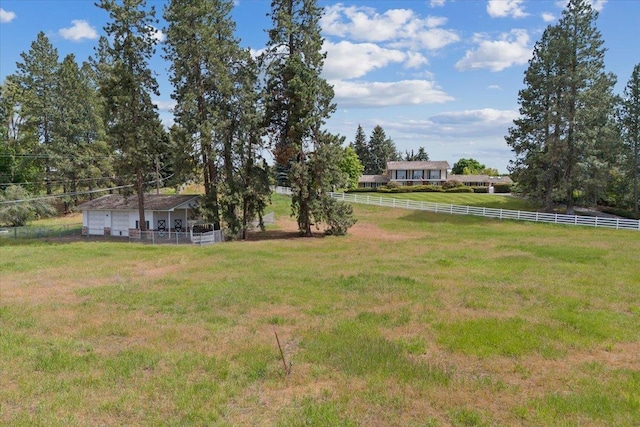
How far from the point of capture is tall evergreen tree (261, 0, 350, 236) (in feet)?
105

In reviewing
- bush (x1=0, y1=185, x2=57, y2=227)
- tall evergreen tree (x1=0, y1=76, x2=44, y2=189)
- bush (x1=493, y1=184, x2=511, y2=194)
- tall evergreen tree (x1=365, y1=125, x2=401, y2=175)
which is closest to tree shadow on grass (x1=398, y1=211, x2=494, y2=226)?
bush (x1=493, y1=184, x2=511, y2=194)

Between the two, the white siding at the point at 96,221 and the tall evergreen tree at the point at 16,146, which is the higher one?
the tall evergreen tree at the point at 16,146

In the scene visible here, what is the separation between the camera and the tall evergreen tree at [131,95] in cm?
3144

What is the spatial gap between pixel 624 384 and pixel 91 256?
25.6m

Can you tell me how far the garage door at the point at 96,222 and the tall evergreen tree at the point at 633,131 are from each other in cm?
4752

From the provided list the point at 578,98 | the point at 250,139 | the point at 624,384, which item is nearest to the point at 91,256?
the point at 250,139

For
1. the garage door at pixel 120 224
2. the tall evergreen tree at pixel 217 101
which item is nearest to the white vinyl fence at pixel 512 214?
the tall evergreen tree at pixel 217 101

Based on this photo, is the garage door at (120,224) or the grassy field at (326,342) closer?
the grassy field at (326,342)

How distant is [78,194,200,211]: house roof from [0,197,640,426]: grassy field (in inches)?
463

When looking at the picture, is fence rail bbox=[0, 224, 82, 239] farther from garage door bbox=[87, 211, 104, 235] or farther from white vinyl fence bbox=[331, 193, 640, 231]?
white vinyl fence bbox=[331, 193, 640, 231]

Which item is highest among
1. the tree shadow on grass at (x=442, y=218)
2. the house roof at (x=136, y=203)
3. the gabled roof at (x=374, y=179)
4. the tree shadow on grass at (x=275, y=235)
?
the gabled roof at (x=374, y=179)

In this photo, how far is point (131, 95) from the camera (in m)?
32.3

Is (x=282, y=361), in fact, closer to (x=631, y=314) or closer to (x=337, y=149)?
(x=631, y=314)

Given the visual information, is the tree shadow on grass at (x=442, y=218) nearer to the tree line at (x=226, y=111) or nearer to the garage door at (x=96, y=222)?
the tree line at (x=226, y=111)
